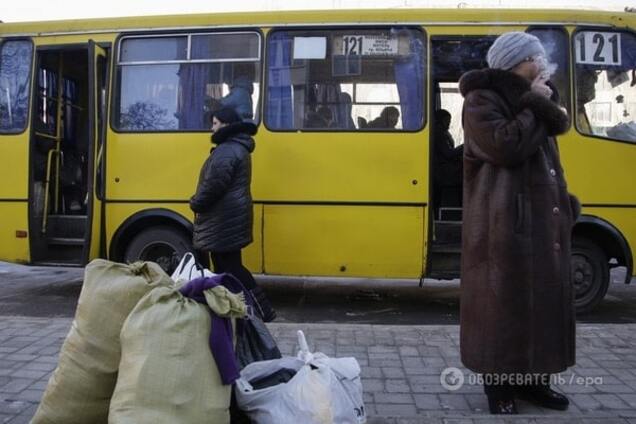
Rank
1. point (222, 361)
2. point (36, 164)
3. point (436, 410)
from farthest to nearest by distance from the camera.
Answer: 1. point (36, 164)
2. point (436, 410)
3. point (222, 361)

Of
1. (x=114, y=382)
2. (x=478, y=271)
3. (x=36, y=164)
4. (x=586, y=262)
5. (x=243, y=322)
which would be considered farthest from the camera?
(x=36, y=164)

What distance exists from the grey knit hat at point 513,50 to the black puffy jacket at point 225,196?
9.04 ft

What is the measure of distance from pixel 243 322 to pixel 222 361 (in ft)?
1.50

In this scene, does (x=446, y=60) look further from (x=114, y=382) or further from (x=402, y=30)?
(x=114, y=382)

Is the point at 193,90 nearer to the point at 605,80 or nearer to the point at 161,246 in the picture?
the point at 161,246

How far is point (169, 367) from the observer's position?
2430mm

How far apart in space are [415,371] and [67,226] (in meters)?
4.67

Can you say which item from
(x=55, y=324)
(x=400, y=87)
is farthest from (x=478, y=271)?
(x=55, y=324)

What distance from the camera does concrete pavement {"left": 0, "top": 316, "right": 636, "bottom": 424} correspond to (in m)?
3.36

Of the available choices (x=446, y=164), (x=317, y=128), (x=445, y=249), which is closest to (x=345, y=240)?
(x=445, y=249)

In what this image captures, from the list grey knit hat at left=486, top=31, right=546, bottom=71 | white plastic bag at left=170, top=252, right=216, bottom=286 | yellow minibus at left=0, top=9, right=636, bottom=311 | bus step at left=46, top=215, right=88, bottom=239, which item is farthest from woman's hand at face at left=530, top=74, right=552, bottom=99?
bus step at left=46, top=215, right=88, bottom=239

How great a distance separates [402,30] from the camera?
608 centimetres

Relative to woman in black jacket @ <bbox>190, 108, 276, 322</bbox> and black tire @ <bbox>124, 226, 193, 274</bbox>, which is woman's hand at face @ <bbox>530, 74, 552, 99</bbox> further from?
black tire @ <bbox>124, 226, 193, 274</bbox>

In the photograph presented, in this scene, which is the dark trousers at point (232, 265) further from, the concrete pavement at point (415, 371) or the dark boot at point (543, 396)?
the dark boot at point (543, 396)
